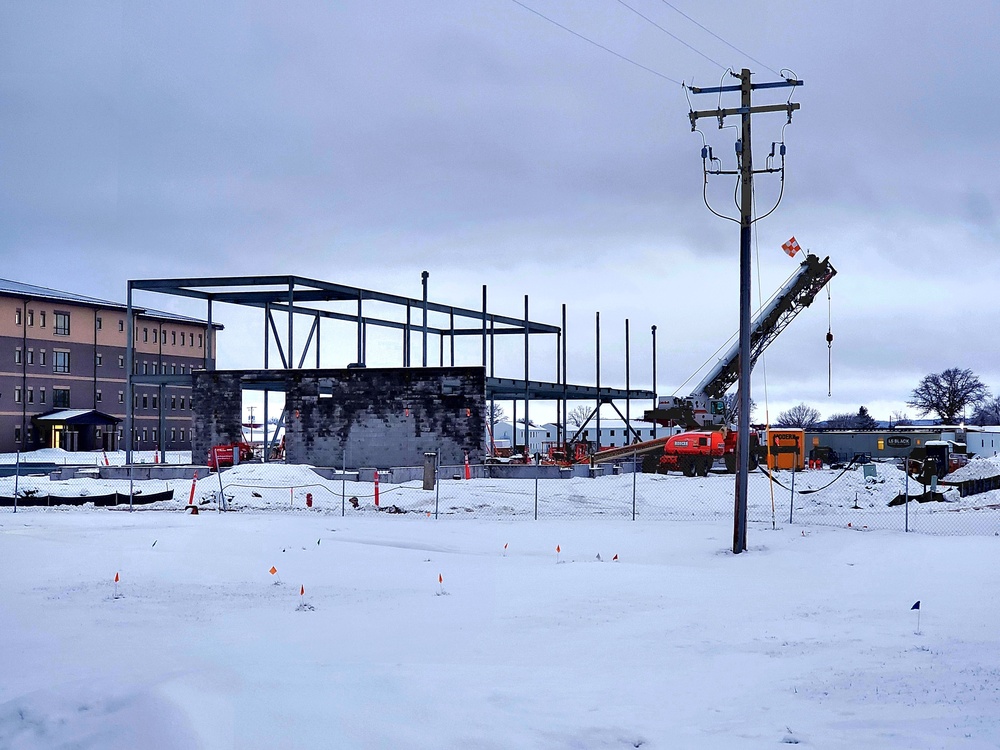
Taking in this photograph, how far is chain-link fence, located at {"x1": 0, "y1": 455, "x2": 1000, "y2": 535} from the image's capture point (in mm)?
26781

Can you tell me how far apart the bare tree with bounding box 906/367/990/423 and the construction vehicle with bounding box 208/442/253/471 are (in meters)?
93.3

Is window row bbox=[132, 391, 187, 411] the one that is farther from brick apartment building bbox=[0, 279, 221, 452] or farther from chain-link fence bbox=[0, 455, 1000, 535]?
chain-link fence bbox=[0, 455, 1000, 535]

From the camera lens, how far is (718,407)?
39656 millimetres

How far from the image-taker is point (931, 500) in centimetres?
3033

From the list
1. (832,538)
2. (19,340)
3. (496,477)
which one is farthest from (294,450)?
(19,340)

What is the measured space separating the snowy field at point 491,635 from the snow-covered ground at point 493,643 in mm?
39

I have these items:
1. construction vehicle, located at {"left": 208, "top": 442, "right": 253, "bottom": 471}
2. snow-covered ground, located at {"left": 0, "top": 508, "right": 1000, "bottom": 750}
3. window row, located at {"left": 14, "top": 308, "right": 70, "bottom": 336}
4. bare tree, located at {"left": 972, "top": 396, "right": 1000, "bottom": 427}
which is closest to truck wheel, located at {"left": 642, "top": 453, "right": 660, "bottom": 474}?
construction vehicle, located at {"left": 208, "top": 442, "right": 253, "bottom": 471}

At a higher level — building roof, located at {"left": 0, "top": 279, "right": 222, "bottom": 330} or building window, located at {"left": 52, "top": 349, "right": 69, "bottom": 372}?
building roof, located at {"left": 0, "top": 279, "right": 222, "bottom": 330}

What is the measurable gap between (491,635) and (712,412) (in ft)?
117

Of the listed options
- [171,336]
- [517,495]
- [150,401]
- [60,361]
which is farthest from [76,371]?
[517,495]

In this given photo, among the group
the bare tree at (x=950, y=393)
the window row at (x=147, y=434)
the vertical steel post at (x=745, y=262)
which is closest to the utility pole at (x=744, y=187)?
the vertical steel post at (x=745, y=262)

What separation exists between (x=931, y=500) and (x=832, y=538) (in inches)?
431

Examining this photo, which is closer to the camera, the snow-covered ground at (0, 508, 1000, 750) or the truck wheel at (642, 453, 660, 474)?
the snow-covered ground at (0, 508, 1000, 750)

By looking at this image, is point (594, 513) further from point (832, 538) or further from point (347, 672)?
point (347, 672)
